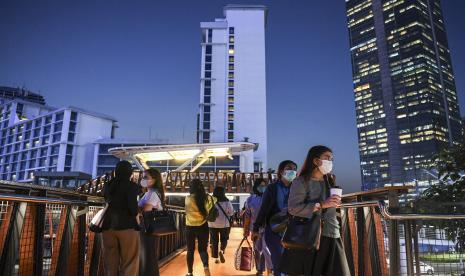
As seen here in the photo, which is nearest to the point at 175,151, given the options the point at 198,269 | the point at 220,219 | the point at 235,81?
the point at 220,219

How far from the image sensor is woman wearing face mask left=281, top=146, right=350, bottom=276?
2.89m

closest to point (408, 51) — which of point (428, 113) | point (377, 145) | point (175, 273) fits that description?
point (428, 113)

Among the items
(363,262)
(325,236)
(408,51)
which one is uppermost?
(408,51)

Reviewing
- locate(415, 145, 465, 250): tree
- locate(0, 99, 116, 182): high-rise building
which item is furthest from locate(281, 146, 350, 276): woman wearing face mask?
locate(0, 99, 116, 182): high-rise building

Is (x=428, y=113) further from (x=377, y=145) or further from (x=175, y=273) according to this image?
(x=175, y=273)

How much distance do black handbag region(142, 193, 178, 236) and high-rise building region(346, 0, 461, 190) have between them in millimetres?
138846

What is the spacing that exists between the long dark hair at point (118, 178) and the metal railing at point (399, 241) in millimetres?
2385

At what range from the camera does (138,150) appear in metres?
27.2

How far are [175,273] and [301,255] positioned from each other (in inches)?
163

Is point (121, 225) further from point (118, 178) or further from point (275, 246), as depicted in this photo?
point (275, 246)

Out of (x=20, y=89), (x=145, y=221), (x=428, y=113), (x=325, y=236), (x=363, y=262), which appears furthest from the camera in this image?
(x=428, y=113)

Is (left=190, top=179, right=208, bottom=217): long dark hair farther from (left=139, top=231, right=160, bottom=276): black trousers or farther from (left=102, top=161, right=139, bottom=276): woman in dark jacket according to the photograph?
(left=102, top=161, right=139, bottom=276): woman in dark jacket

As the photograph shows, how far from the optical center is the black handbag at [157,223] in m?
4.38

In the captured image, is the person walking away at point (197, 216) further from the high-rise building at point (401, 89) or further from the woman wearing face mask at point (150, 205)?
the high-rise building at point (401, 89)
